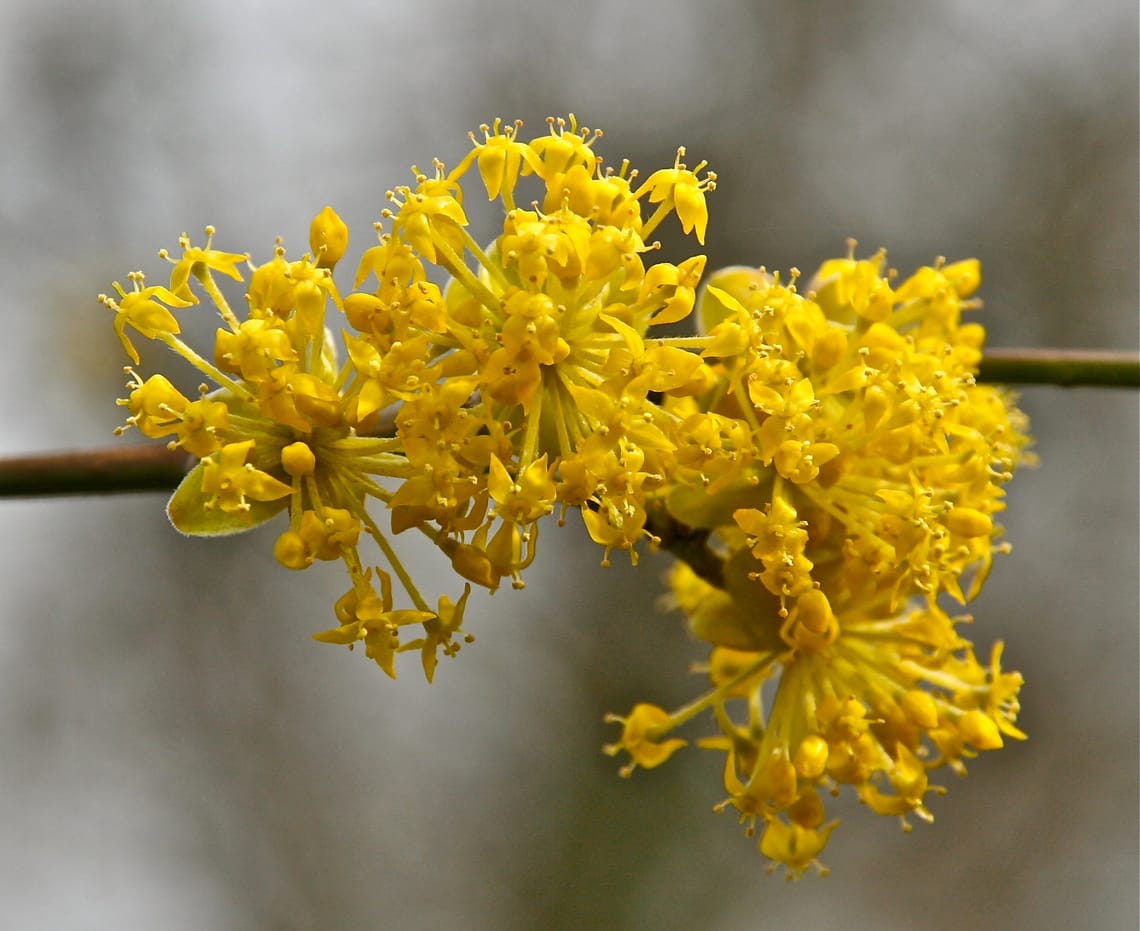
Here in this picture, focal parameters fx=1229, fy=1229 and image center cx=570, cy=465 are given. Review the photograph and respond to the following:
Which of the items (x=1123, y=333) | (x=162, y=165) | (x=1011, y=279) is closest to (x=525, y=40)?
(x=162, y=165)

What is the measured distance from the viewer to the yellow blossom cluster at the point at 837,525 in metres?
1.96

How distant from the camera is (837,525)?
2.13m

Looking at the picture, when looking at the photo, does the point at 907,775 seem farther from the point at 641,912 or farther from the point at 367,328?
the point at 641,912

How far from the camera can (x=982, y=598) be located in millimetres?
10367

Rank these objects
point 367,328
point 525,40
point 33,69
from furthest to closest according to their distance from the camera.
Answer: point 525,40 → point 33,69 → point 367,328

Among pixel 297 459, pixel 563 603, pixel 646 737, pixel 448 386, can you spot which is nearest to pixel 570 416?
pixel 448 386

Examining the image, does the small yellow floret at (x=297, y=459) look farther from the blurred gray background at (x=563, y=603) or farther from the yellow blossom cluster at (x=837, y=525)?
the blurred gray background at (x=563, y=603)

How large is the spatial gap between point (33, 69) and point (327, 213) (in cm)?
713

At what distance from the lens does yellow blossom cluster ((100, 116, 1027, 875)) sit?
Answer: 5.90ft

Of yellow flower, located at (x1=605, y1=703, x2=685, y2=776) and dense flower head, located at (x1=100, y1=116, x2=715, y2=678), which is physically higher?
dense flower head, located at (x1=100, y1=116, x2=715, y2=678)

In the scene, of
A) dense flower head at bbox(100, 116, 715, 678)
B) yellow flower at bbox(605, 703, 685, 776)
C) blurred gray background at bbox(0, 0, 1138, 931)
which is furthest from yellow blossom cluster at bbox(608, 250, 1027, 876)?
blurred gray background at bbox(0, 0, 1138, 931)

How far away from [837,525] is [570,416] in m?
0.55

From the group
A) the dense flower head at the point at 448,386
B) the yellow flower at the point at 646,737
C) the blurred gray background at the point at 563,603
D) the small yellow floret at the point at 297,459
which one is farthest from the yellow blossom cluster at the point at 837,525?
the blurred gray background at the point at 563,603

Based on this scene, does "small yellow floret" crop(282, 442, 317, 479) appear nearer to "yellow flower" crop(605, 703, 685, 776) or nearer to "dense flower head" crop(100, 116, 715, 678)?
"dense flower head" crop(100, 116, 715, 678)
